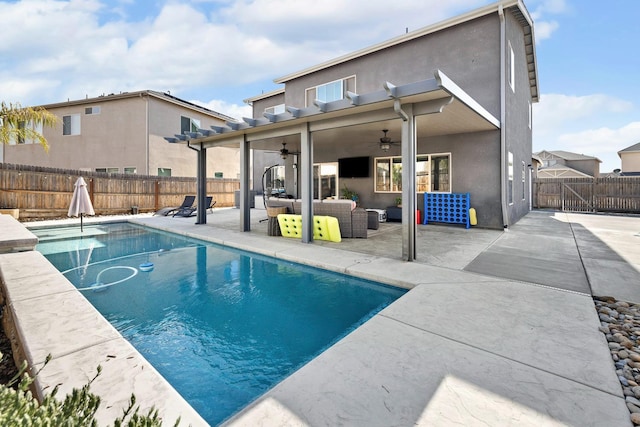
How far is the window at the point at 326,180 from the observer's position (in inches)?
493

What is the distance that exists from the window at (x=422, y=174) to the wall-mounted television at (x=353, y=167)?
0.44m

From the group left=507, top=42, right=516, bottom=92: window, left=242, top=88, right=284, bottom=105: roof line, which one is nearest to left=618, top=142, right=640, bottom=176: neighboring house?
left=507, top=42, right=516, bottom=92: window

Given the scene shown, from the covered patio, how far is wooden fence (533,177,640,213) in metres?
10.3

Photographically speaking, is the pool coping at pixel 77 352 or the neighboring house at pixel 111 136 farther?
the neighboring house at pixel 111 136

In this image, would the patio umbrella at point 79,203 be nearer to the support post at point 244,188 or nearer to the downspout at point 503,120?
the support post at point 244,188

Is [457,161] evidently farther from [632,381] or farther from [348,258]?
[632,381]

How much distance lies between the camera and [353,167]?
11.8 meters

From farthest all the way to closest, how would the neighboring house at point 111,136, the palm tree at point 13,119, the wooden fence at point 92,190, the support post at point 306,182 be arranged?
the neighboring house at point 111,136 → the wooden fence at point 92,190 → the palm tree at point 13,119 → the support post at point 306,182

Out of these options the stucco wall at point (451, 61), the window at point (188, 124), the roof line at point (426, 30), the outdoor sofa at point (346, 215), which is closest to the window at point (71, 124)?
the window at point (188, 124)

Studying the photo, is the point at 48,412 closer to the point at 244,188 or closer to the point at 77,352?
the point at 77,352

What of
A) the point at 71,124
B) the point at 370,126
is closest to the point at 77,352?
the point at 370,126

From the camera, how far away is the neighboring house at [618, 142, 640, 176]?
94.6 feet

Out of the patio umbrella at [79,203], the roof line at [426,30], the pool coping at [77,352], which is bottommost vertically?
the pool coping at [77,352]

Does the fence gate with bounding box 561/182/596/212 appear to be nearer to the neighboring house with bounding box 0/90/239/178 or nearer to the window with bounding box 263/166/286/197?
the window with bounding box 263/166/286/197
